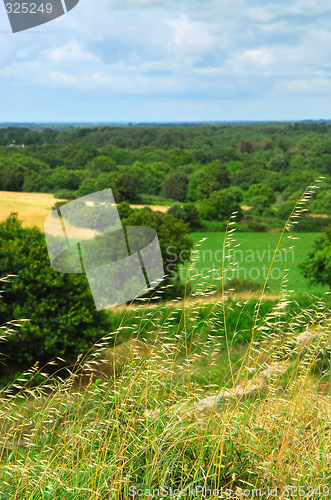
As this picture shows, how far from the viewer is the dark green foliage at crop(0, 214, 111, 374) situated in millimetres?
4602

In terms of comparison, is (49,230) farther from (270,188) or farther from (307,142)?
(307,142)

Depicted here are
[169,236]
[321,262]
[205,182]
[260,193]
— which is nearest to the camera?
[169,236]

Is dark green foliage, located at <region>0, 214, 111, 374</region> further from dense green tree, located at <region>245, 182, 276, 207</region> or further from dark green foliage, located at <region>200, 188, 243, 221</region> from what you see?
dense green tree, located at <region>245, 182, 276, 207</region>

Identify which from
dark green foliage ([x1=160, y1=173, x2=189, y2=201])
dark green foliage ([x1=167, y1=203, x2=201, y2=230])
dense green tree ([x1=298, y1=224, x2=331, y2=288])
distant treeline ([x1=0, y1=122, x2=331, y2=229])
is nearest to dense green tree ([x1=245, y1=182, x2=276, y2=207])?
distant treeline ([x1=0, y1=122, x2=331, y2=229])

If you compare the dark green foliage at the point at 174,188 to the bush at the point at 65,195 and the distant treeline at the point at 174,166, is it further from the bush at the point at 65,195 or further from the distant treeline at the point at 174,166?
the bush at the point at 65,195

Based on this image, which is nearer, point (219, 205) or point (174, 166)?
point (219, 205)

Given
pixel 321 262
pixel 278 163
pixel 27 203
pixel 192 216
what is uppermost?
pixel 27 203

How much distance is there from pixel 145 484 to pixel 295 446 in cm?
68

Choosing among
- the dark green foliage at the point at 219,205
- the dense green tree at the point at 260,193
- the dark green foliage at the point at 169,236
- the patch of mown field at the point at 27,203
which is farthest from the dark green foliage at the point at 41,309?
the dense green tree at the point at 260,193

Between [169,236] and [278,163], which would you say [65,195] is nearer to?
[169,236]

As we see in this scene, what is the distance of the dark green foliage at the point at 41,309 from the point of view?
4.60 metres

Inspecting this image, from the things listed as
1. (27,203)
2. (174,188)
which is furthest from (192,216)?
(27,203)

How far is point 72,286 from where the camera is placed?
197 inches

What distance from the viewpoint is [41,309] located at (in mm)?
4609
